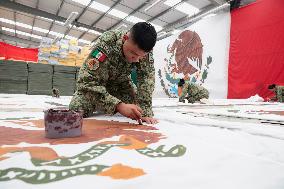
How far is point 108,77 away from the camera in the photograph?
1.59m

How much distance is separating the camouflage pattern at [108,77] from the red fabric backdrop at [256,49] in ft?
12.7

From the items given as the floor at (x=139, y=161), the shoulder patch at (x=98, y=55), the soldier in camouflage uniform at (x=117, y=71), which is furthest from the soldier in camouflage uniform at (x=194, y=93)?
the floor at (x=139, y=161)

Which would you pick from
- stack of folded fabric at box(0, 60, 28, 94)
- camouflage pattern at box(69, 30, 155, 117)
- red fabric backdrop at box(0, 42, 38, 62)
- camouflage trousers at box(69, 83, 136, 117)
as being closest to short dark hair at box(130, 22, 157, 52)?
camouflage pattern at box(69, 30, 155, 117)

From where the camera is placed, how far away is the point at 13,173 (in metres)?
0.51

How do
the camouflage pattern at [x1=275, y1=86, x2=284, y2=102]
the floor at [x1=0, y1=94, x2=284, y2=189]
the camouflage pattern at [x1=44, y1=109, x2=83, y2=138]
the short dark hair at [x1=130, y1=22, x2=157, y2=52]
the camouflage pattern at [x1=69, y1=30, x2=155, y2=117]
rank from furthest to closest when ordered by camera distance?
1. the camouflage pattern at [x1=275, y1=86, x2=284, y2=102]
2. the camouflage pattern at [x1=69, y1=30, x2=155, y2=117]
3. the short dark hair at [x1=130, y1=22, x2=157, y2=52]
4. the camouflage pattern at [x1=44, y1=109, x2=83, y2=138]
5. the floor at [x1=0, y1=94, x2=284, y2=189]

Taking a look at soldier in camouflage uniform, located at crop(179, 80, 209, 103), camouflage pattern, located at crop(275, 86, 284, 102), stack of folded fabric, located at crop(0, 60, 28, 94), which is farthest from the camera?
stack of folded fabric, located at crop(0, 60, 28, 94)

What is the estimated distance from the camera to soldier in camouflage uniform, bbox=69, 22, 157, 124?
3.97 feet

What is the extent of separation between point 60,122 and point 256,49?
192 inches

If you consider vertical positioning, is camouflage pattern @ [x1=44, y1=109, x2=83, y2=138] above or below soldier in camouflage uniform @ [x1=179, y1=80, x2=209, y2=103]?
below

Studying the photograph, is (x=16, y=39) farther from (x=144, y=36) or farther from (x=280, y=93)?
(x=144, y=36)

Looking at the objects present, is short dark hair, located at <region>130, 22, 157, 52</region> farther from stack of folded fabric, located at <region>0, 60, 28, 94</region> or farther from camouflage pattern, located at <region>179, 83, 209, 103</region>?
stack of folded fabric, located at <region>0, 60, 28, 94</region>

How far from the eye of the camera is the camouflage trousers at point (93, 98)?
1425 millimetres

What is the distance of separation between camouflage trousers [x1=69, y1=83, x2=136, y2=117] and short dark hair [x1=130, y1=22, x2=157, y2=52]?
1.31ft

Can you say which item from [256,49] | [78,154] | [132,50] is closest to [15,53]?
[256,49]
